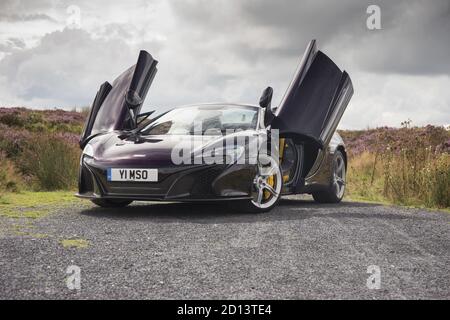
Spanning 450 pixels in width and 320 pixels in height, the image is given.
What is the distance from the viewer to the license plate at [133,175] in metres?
6.54

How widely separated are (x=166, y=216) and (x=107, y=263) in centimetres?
249

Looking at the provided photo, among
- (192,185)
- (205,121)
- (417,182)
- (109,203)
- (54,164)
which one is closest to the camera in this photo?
(192,185)

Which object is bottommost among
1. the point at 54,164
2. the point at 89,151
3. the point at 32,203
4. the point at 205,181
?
the point at 32,203

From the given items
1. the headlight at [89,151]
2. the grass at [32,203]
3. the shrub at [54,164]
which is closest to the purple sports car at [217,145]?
the headlight at [89,151]

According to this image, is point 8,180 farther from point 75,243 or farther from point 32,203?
point 75,243

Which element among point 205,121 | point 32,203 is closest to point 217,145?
point 205,121

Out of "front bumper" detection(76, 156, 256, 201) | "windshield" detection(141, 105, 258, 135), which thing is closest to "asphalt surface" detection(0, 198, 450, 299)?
"front bumper" detection(76, 156, 256, 201)

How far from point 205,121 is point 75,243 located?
114 inches

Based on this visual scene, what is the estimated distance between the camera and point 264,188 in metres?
7.05

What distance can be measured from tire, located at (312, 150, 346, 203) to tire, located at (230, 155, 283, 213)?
6.14 ft

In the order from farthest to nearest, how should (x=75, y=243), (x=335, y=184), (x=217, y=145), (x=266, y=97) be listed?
(x=335, y=184)
(x=266, y=97)
(x=217, y=145)
(x=75, y=243)

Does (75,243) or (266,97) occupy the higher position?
(266,97)
